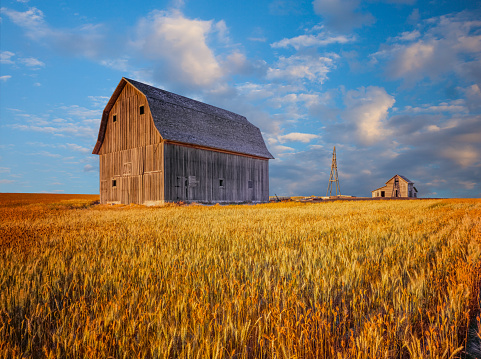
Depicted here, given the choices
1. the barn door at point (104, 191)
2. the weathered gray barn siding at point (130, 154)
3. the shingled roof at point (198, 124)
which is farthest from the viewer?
the barn door at point (104, 191)

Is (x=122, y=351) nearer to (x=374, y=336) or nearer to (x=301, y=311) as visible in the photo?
(x=301, y=311)

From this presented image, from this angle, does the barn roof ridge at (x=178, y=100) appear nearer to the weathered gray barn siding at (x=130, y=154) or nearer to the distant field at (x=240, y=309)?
the weathered gray barn siding at (x=130, y=154)

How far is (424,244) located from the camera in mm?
5105

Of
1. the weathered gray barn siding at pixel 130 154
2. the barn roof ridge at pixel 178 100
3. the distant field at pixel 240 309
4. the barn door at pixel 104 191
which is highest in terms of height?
the barn roof ridge at pixel 178 100

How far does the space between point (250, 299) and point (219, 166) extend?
23.1 m

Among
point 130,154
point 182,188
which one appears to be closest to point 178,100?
point 130,154

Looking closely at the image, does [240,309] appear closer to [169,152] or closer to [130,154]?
[169,152]

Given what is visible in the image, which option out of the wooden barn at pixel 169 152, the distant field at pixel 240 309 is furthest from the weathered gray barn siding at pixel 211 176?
the distant field at pixel 240 309

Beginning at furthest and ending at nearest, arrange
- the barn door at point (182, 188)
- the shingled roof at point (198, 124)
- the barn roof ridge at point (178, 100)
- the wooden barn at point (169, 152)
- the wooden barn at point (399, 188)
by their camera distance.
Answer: the wooden barn at point (399, 188) → the barn roof ridge at point (178, 100) → the shingled roof at point (198, 124) → the barn door at point (182, 188) → the wooden barn at point (169, 152)

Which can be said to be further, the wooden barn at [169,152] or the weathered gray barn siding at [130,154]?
the weathered gray barn siding at [130,154]

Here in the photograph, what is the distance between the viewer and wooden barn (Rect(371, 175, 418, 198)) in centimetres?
5234

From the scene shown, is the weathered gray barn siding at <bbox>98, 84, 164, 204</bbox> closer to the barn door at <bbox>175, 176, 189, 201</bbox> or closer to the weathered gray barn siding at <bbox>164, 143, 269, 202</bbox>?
the weathered gray barn siding at <bbox>164, 143, 269, 202</bbox>

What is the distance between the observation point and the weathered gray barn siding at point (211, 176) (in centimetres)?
2183

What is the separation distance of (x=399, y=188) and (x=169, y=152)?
48459mm
